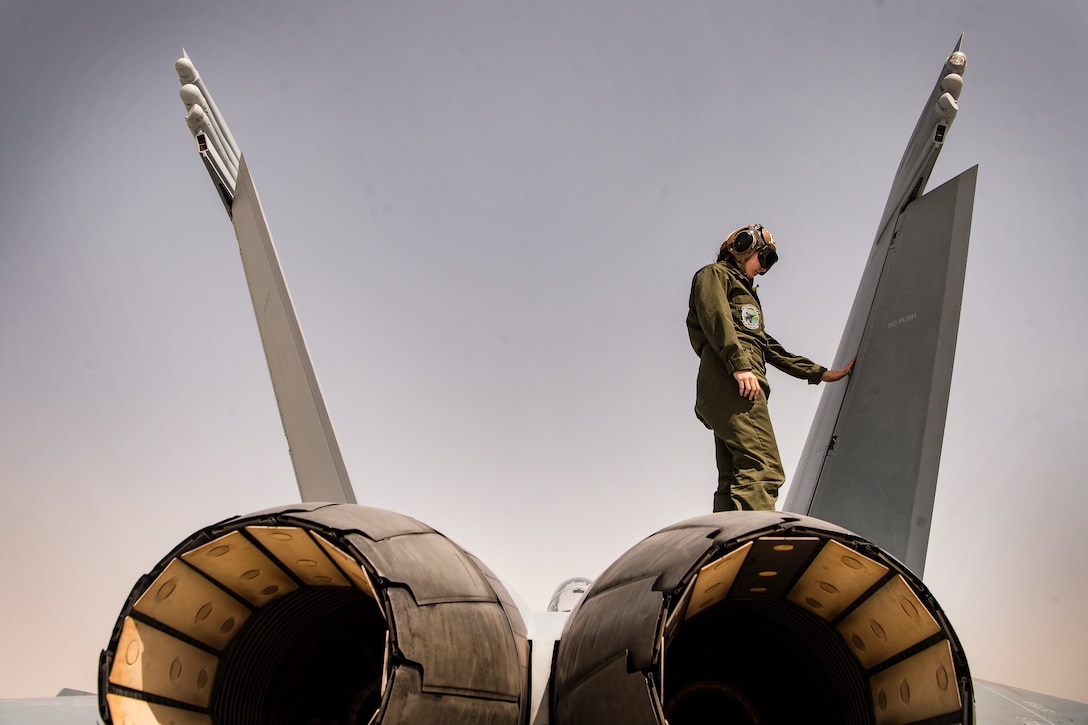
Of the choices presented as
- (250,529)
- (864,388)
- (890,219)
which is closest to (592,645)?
(250,529)

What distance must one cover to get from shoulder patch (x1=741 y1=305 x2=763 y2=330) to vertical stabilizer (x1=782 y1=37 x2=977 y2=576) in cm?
86

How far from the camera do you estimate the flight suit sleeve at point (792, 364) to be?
4340 mm

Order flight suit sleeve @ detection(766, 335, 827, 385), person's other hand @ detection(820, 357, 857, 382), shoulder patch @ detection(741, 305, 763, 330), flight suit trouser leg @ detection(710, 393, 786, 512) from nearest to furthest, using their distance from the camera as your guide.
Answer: flight suit trouser leg @ detection(710, 393, 786, 512)
shoulder patch @ detection(741, 305, 763, 330)
flight suit sleeve @ detection(766, 335, 827, 385)
person's other hand @ detection(820, 357, 857, 382)

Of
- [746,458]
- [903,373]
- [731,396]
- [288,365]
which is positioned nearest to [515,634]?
[746,458]

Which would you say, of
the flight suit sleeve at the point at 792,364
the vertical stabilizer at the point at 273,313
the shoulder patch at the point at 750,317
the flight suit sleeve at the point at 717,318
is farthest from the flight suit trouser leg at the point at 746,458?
the vertical stabilizer at the point at 273,313

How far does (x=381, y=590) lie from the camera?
1.70 m

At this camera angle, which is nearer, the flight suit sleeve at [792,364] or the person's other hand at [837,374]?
the flight suit sleeve at [792,364]

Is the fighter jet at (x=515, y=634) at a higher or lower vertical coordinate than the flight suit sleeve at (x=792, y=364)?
lower

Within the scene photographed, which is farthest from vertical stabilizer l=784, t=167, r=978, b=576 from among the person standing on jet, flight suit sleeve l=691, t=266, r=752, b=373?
flight suit sleeve l=691, t=266, r=752, b=373

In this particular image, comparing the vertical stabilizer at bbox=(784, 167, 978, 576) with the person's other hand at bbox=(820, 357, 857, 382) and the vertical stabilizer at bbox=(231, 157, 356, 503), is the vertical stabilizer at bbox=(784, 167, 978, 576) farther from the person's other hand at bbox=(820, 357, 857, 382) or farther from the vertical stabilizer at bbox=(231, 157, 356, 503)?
the vertical stabilizer at bbox=(231, 157, 356, 503)

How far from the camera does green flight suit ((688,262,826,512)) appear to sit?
345 cm

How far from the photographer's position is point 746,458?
350 cm

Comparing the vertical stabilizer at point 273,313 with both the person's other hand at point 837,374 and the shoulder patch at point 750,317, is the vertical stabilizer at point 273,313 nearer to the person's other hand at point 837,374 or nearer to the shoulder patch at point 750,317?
the shoulder patch at point 750,317

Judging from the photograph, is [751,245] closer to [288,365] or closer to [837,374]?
[837,374]
